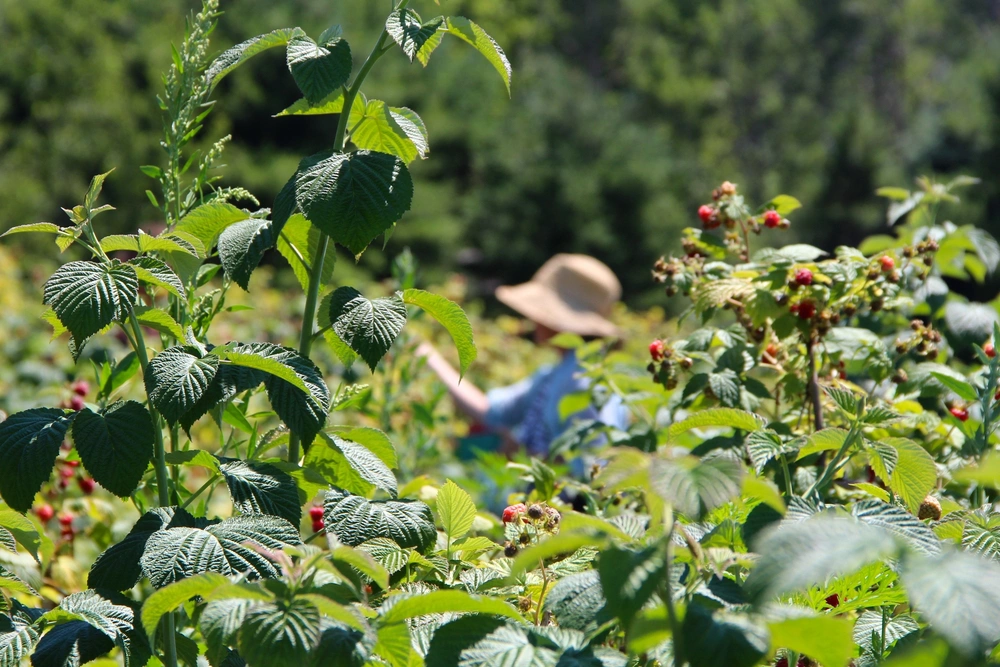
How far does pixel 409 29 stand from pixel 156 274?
0.42 m

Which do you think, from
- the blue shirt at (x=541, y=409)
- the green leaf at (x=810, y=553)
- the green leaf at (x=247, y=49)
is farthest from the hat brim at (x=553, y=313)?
the green leaf at (x=810, y=553)

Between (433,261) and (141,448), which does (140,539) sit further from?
(433,261)

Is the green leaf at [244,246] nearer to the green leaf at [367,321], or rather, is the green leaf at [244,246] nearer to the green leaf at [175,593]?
the green leaf at [367,321]

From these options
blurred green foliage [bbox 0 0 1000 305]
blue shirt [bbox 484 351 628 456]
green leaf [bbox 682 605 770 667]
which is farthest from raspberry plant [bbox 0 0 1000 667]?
blurred green foliage [bbox 0 0 1000 305]

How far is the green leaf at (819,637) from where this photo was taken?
0.68 meters

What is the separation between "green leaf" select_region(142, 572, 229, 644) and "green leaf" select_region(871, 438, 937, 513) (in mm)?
697

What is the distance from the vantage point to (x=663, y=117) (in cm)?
2872

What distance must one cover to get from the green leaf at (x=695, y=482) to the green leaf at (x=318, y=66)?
1.99 ft

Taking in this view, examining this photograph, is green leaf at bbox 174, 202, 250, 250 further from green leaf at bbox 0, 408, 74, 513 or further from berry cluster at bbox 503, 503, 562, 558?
berry cluster at bbox 503, 503, 562, 558

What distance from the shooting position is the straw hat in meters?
4.91

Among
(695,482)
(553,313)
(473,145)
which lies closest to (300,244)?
(695,482)

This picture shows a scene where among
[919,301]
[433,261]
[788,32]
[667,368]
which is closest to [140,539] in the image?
[667,368]

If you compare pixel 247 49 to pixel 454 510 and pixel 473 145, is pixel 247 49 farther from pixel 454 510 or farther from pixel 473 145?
pixel 473 145

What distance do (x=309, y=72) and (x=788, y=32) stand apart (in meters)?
31.9
